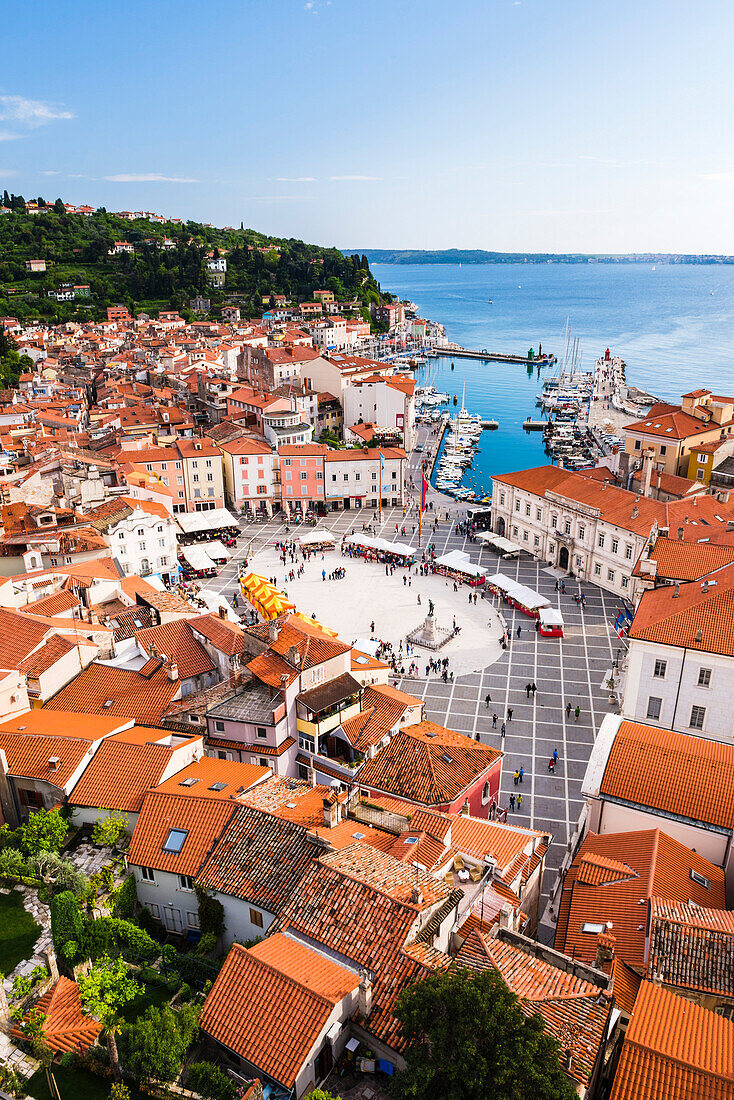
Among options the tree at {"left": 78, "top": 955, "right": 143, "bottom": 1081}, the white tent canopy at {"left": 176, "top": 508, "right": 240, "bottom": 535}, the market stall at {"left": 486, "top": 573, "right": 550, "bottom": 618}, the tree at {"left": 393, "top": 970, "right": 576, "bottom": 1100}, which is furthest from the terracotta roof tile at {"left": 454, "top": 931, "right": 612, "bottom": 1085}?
the white tent canopy at {"left": 176, "top": 508, "right": 240, "bottom": 535}

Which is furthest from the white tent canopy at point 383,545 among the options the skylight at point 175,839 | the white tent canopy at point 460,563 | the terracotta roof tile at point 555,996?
the terracotta roof tile at point 555,996

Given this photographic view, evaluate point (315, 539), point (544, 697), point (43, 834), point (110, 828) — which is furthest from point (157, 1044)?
point (315, 539)

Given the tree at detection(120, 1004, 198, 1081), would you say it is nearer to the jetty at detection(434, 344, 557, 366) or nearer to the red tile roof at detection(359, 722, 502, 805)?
the red tile roof at detection(359, 722, 502, 805)

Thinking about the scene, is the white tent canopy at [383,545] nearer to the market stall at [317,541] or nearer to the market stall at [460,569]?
the market stall at [317,541]

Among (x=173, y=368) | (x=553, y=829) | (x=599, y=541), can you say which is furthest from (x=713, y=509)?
(x=173, y=368)

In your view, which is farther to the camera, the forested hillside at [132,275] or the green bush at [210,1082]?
the forested hillside at [132,275]

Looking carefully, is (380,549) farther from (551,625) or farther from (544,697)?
(544,697)
